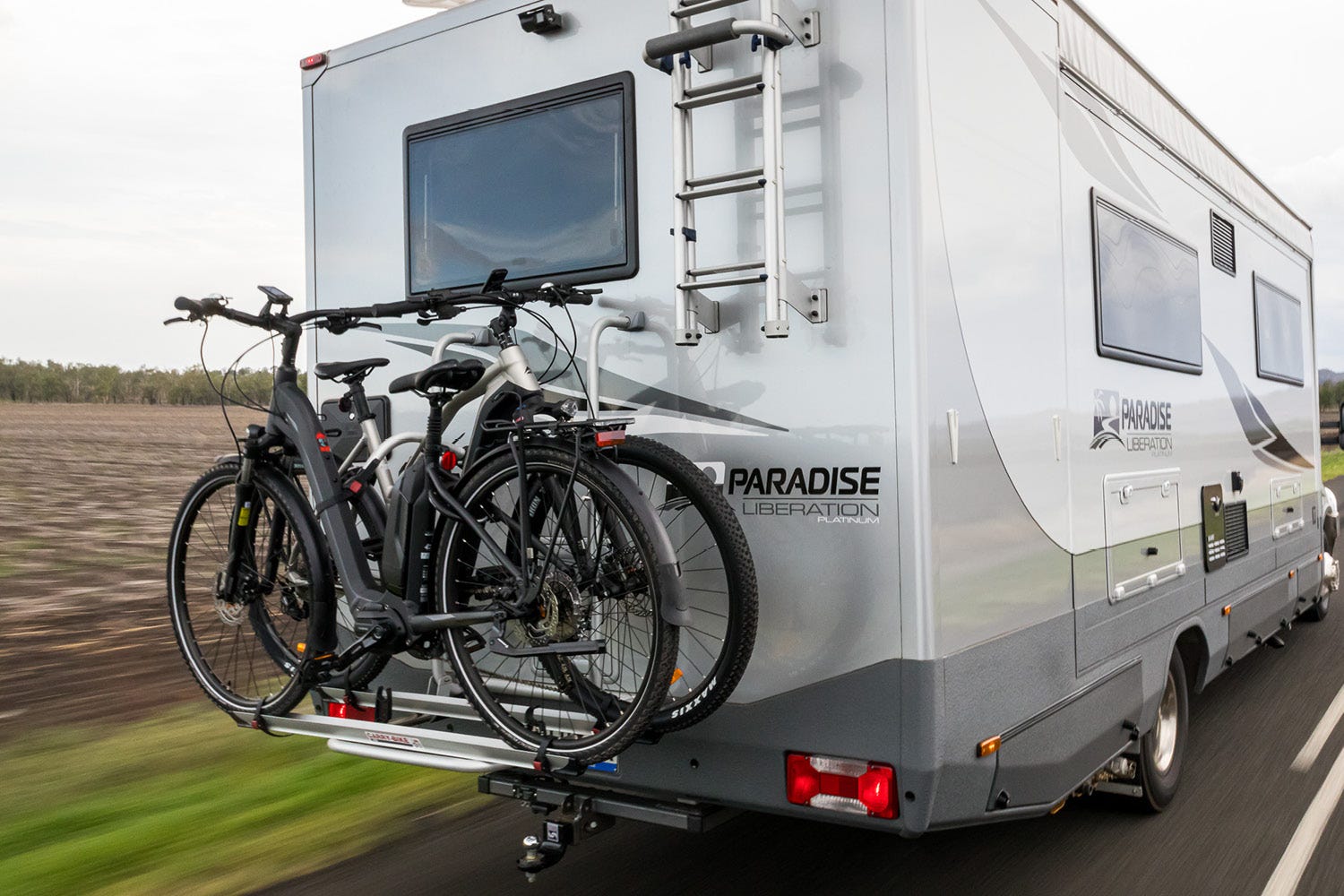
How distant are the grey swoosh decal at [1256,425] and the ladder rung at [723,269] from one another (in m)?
3.24

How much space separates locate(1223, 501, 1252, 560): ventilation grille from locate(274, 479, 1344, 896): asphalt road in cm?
111

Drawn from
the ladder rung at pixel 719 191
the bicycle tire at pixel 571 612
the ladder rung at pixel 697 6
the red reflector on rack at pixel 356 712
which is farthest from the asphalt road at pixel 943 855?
the ladder rung at pixel 697 6

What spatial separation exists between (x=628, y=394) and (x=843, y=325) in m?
0.77

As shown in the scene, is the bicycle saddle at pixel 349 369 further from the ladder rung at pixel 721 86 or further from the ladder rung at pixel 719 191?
the ladder rung at pixel 721 86

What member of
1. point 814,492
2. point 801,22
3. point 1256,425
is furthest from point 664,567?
point 1256,425

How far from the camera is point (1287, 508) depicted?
7.10m

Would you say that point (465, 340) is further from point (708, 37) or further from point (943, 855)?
point (943, 855)

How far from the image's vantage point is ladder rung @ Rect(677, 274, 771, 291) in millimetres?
3172

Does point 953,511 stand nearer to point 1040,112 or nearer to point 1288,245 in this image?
point 1040,112

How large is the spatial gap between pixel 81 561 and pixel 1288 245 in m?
11.1

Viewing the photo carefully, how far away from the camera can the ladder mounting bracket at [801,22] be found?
3.23 m

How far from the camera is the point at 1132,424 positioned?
4.45 metres


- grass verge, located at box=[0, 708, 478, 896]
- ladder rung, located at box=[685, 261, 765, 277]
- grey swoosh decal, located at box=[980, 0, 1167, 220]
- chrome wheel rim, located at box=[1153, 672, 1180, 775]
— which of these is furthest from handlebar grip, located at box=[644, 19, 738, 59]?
chrome wheel rim, located at box=[1153, 672, 1180, 775]

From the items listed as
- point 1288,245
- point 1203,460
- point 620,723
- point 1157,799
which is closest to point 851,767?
point 620,723
